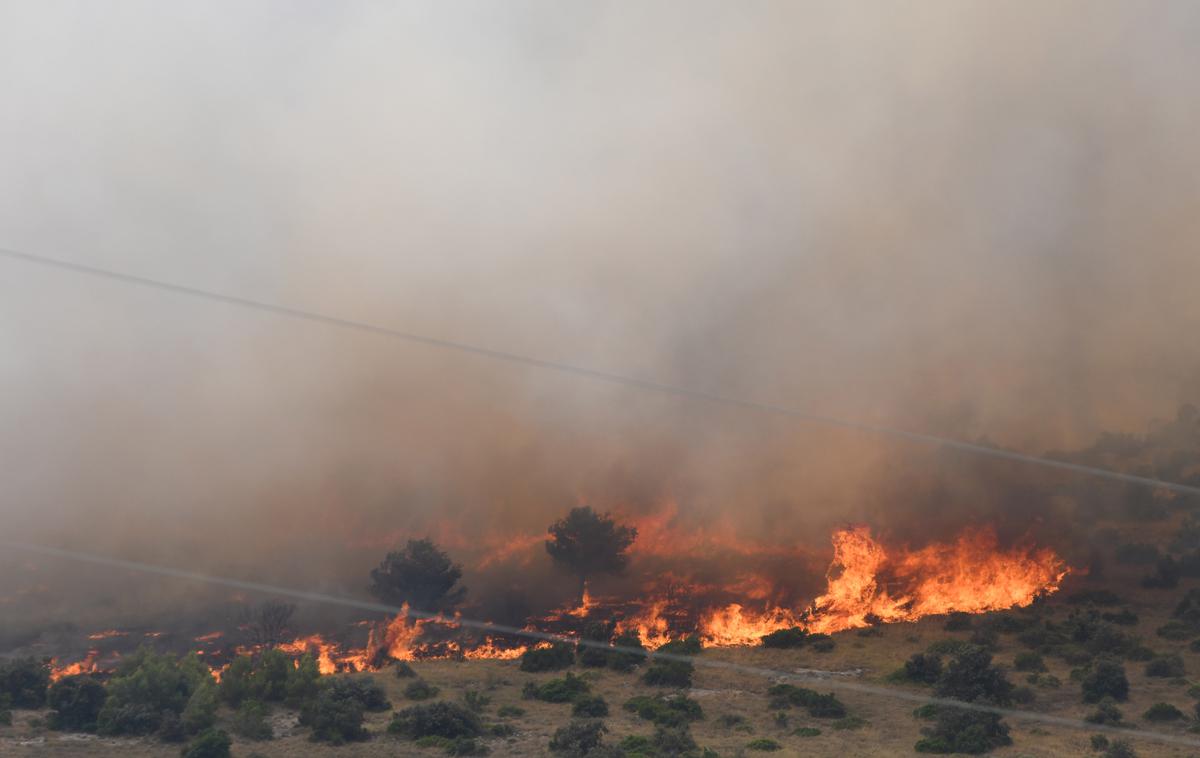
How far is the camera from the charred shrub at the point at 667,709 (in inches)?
3076

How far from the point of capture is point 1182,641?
98.1 metres

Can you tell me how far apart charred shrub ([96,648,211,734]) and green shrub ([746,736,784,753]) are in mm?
42558

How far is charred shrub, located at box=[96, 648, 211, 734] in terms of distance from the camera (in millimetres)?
72000

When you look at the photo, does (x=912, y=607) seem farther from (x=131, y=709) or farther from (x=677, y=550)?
(x=131, y=709)

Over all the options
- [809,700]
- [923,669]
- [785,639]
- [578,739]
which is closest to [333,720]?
[578,739]

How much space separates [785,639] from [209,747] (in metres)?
60.1

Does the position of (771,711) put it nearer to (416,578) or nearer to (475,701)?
(475,701)

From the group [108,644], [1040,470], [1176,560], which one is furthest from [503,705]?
[1040,470]

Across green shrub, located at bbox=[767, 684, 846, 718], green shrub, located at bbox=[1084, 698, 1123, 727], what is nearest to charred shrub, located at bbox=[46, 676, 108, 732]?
green shrub, located at bbox=[767, 684, 846, 718]

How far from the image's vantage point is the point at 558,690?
285ft

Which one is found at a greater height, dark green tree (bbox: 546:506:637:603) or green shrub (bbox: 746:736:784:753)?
dark green tree (bbox: 546:506:637:603)

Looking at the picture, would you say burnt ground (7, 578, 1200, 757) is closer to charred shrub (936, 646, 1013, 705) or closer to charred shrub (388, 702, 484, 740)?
charred shrub (388, 702, 484, 740)

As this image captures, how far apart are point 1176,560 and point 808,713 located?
69.0 metres

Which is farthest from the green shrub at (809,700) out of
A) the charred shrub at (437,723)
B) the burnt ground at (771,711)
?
the charred shrub at (437,723)
